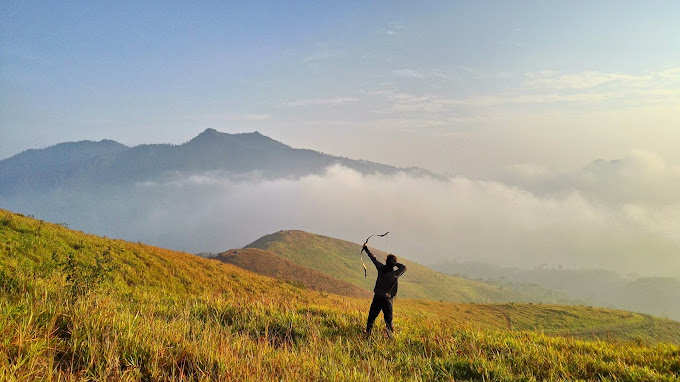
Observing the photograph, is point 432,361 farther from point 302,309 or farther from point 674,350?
point 674,350

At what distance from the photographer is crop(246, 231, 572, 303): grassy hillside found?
422 feet

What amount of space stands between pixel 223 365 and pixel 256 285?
3574 cm

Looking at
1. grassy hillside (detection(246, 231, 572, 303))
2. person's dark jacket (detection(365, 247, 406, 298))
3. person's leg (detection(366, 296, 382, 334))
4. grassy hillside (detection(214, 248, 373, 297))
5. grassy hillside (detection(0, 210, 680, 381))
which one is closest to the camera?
grassy hillside (detection(0, 210, 680, 381))

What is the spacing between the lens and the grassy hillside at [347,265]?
422ft

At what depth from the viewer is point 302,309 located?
42.6 ft

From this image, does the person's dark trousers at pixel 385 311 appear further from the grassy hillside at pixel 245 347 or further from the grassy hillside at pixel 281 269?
the grassy hillside at pixel 281 269

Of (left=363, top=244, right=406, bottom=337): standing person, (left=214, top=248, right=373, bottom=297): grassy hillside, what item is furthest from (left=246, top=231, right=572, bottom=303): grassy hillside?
(left=363, top=244, right=406, bottom=337): standing person

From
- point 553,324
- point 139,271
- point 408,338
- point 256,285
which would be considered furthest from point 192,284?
point 553,324

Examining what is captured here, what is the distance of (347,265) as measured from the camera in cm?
14112

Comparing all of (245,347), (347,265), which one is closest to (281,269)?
(347,265)

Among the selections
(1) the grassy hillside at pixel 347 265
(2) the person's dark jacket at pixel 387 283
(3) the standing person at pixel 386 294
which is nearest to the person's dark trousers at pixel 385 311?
(3) the standing person at pixel 386 294

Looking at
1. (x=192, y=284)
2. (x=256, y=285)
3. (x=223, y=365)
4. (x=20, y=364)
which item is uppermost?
(x=20, y=364)

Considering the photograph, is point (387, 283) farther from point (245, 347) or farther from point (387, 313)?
point (245, 347)

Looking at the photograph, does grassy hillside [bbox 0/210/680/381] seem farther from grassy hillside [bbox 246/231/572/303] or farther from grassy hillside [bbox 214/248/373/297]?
grassy hillside [bbox 246/231/572/303]
